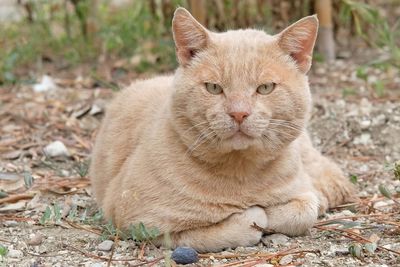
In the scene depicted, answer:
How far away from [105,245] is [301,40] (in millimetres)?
1246

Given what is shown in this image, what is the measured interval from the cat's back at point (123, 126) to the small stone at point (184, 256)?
788 mm

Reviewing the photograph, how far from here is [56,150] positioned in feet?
16.5

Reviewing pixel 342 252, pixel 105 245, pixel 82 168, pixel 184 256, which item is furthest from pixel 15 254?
pixel 342 252

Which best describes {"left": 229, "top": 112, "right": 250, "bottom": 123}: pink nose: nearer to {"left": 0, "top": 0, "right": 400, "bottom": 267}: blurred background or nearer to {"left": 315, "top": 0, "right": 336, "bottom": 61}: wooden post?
{"left": 0, "top": 0, "right": 400, "bottom": 267}: blurred background

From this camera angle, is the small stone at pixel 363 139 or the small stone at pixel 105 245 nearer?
the small stone at pixel 105 245

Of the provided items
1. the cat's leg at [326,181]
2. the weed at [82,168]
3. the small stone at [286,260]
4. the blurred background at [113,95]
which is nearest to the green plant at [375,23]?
the blurred background at [113,95]

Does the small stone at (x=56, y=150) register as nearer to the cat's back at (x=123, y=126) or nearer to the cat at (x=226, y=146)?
the cat's back at (x=123, y=126)

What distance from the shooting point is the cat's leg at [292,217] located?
362cm

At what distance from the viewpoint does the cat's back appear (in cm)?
407

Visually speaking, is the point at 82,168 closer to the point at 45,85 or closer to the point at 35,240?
the point at 35,240

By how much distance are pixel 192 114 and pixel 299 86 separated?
1.60 ft

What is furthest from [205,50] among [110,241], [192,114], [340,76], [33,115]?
[340,76]

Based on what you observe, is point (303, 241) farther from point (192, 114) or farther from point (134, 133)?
point (134, 133)

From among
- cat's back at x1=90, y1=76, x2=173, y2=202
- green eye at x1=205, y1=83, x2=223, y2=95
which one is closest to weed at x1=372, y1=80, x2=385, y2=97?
cat's back at x1=90, y1=76, x2=173, y2=202
